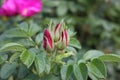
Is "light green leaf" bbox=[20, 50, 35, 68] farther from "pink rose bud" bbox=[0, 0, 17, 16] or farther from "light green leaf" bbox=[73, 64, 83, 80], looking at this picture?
"pink rose bud" bbox=[0, 0, 17, 16]

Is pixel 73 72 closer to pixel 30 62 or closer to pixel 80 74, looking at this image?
pixel 80 74

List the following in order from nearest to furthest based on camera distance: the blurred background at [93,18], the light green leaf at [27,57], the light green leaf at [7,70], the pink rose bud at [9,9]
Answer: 1. the light green leaf at [27,57]
2. the light green leaf at [7,70]
3. the pink rose bud at [9,9]
4. the blurred background at [93,18]

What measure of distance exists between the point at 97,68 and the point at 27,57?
22 cm

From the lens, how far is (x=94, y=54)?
1.33 m

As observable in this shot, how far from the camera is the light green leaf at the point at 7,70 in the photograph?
1.27 m

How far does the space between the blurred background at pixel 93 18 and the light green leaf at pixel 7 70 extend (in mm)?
1186

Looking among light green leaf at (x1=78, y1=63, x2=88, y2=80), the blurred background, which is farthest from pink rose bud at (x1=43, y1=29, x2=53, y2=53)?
the blurred background

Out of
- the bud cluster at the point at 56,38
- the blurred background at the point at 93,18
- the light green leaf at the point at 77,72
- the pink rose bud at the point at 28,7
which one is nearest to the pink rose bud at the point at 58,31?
the bud cluster at the point at 56,38

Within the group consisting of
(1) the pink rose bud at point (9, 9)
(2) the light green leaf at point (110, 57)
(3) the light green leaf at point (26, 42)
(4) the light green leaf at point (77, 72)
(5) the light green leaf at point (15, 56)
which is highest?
(1) the pink rose bud at point (9, 9)

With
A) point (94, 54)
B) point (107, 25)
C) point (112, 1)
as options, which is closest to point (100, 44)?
point (107, 25)

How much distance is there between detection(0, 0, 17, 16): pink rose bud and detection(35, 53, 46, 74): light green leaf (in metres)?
0.99

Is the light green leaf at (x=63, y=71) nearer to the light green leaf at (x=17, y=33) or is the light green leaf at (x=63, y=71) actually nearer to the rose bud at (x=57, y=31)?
the rose bud at (x=57, y=31)

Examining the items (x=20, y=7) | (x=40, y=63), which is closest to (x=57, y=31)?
(x=40, y=63)

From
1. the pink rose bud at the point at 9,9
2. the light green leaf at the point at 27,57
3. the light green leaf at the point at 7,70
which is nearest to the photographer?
the light green leaf at the point at 27,57
